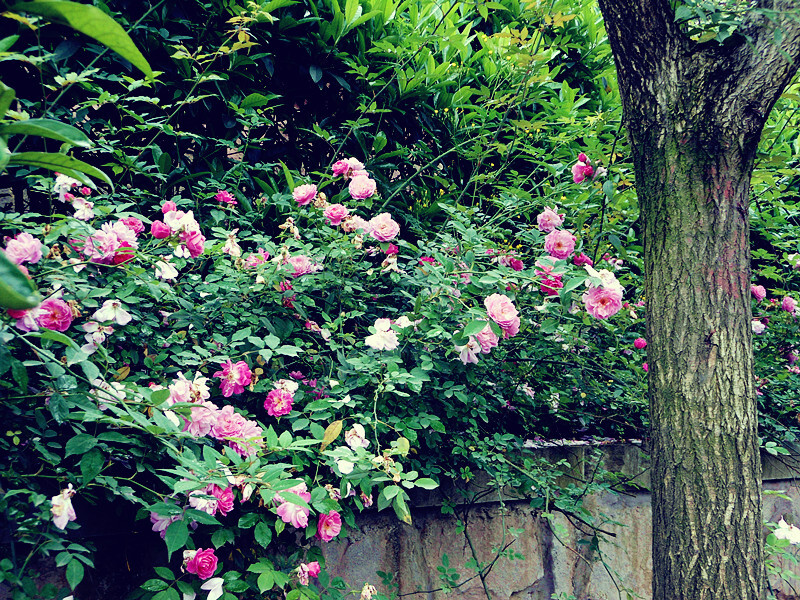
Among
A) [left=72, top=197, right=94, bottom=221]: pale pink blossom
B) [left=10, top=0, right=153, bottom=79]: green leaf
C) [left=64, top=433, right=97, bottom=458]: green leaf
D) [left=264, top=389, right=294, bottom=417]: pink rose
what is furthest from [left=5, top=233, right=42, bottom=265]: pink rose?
[left=10, top=0, right=153, bottom=79]: green leaf

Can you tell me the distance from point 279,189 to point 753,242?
2.32 meters

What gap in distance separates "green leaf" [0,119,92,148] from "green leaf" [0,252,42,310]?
163mm

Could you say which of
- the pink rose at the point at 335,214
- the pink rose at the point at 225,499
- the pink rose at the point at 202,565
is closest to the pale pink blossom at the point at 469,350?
the pink rose at the point at 335,214

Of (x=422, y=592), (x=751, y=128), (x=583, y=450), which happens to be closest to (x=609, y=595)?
(x=583, y=450)

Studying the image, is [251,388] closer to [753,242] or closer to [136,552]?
[136,552]

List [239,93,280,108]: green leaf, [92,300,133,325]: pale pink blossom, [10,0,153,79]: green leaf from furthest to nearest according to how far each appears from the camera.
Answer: [239,93,280,108]: green leaf < [92,300,133,325]: pale pink blossom < [10,0,153,79]: green leaf

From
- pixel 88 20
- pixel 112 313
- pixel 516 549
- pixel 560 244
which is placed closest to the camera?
pixel 88 20

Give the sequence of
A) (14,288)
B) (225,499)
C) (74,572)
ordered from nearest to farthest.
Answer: (14,288) < (74,572) < (225,499)

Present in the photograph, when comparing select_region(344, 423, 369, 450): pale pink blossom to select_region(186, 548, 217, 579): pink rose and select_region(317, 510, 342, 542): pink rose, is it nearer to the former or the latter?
select_region(317, 510, 342, 542): pink rose

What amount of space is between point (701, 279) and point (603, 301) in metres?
0.25

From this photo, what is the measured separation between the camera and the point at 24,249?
115 centimetres

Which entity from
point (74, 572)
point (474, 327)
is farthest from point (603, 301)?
point (74, 572)

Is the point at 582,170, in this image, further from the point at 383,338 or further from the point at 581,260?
the point at 383,338

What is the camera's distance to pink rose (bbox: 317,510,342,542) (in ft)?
4.19
